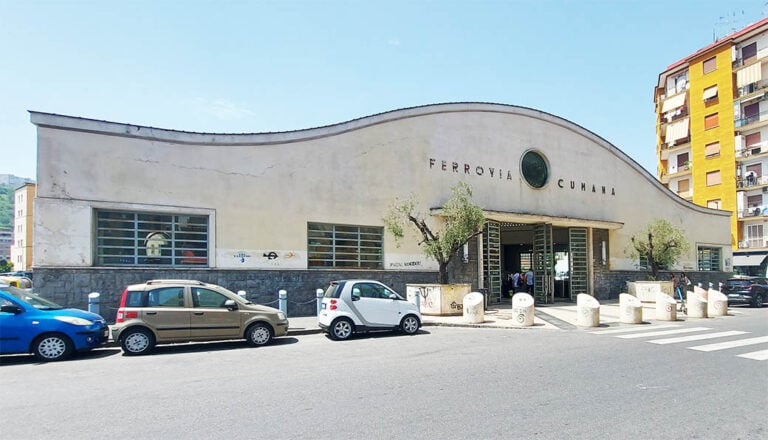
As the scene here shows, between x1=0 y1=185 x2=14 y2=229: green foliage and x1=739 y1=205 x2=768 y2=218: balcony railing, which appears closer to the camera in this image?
x1=739 y1=205 x2=768 y2=218: balcony railing

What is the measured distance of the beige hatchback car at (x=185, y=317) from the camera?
10164mm

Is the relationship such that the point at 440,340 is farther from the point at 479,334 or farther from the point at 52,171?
the point at 52,171

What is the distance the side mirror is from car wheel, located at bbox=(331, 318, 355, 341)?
21.2ft

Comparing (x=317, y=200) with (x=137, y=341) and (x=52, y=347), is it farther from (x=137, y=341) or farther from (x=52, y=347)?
(x=52, y=347)

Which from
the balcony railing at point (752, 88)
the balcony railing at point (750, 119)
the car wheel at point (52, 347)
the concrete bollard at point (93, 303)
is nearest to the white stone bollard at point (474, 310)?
the concrete bollard at point (93, 303)

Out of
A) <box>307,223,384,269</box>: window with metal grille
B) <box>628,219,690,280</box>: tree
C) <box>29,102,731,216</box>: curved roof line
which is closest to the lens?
<box>29,102,731,216</box>: curved roof line

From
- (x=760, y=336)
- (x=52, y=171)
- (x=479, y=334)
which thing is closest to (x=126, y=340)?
(x=52, y=171)

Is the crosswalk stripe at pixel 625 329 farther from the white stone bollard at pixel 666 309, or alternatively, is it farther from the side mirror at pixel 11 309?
the side mirror at pixel 11 309

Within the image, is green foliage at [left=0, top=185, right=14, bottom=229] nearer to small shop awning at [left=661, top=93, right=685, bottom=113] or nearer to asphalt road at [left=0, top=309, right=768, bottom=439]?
small shop awning at [left=661, top=93, right=685, bottom=113]

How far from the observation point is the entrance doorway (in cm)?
2114

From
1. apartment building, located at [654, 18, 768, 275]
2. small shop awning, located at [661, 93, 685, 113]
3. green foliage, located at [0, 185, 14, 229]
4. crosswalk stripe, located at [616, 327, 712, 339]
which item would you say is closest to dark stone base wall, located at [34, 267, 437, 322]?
crosswalk stripe, located at [616, 327, 712, 339]

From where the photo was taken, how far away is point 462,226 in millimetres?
16859

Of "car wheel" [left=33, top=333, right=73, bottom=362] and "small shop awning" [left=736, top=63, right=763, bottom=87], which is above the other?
"small shop awning" [left=736, top=63, right=763, bottom=87]

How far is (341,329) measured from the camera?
11.9 metres
